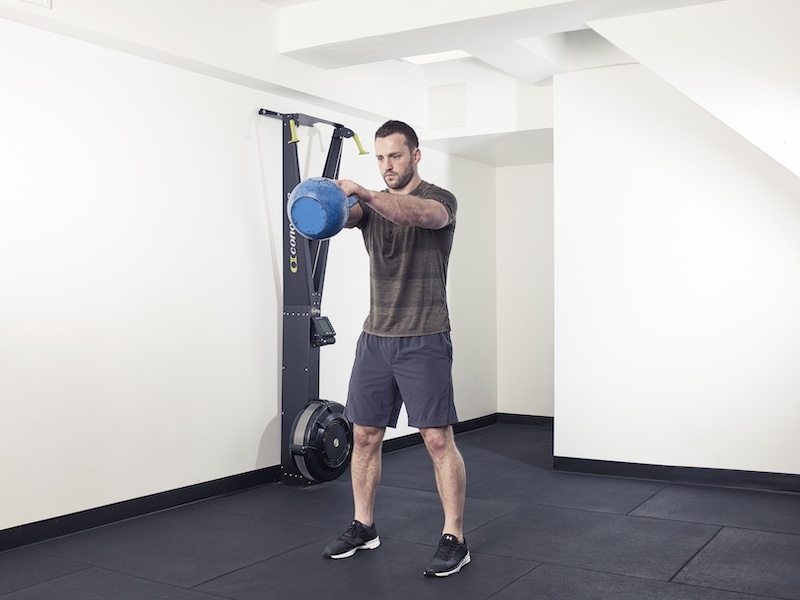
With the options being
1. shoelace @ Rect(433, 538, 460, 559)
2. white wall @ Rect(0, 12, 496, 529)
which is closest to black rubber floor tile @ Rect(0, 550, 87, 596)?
white wall @ Rect(0, 12, 496, 529)

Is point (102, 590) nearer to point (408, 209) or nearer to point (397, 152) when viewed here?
point (408, 209)

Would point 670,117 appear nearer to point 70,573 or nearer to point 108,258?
point 108,258

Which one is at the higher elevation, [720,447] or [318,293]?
[318,293]

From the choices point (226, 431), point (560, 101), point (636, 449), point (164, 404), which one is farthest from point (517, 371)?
point (164, 404)

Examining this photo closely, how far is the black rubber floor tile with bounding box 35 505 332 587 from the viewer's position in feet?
9.69

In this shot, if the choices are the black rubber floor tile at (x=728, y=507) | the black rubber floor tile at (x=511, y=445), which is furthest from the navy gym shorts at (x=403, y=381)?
the black rubber floor tile at (x=511, y=445)

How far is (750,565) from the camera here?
2.93 m

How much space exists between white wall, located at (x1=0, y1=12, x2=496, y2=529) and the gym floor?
0.92ft

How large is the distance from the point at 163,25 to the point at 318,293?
1.49m

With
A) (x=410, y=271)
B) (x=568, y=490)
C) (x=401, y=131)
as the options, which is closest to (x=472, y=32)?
(x=401, y=131)

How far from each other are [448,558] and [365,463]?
0.45 m

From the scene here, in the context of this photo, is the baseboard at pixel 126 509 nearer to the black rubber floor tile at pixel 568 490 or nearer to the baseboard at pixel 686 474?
the black rubber floor tile at pixel 568 490

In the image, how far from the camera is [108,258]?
11.7ft

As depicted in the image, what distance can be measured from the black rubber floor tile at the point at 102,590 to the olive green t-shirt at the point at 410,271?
110 cm
